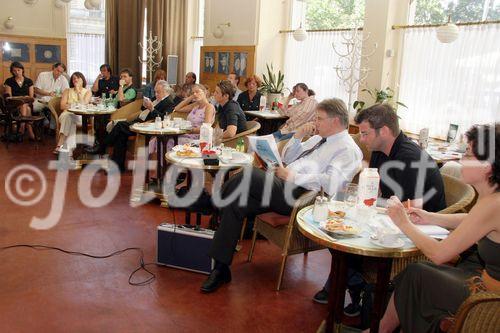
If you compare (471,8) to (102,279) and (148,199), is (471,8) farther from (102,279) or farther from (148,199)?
(102,279)

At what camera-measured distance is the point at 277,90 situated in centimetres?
873

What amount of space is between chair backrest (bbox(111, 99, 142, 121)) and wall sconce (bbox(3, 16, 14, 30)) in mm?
5469

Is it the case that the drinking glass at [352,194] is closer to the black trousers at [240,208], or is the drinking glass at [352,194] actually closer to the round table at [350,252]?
the round table at [350,252]

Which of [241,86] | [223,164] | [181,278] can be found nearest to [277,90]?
[241,86]

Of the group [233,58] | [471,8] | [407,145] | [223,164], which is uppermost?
[471,8]

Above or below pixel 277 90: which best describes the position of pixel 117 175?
below

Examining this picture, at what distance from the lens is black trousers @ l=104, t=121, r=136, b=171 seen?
645 centimetres

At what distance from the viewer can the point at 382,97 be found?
6.30 meters

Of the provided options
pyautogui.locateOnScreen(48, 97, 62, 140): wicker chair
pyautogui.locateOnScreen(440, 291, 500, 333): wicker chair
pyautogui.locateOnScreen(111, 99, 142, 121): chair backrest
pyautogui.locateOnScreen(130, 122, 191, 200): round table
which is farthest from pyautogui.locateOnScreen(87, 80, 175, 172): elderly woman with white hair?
pyautogui.locateOnScreen(440, 291, 500, 333): wicker chair

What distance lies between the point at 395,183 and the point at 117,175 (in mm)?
4447

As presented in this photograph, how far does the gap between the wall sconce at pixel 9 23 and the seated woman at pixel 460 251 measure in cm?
1090

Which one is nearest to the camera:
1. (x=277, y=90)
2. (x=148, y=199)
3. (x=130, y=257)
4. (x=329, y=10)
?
(x=130, y=257)

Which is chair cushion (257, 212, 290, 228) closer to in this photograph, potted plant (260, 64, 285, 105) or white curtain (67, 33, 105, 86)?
potted plant (260, 64, 285, 105)

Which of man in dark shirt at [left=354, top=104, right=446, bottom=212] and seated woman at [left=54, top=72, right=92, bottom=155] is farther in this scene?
seated woman at [left=54, top=72, right=92, bottom=155]
